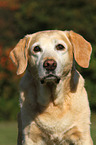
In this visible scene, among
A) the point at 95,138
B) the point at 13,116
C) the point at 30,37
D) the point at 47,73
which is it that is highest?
the point at 30,37

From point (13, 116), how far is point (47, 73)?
20044 mm

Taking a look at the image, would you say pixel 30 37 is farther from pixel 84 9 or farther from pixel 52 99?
pixel 84 9

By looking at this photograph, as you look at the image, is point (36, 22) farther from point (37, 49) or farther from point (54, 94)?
point (37, 49)

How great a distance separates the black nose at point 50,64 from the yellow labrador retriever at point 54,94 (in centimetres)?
21

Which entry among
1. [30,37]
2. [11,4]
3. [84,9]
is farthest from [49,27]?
[30,37]

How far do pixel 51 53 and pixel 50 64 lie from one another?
11.7 inches

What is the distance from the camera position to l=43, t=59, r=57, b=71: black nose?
488 cm

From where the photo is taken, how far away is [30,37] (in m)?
5.62

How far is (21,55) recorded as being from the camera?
18.0 feet

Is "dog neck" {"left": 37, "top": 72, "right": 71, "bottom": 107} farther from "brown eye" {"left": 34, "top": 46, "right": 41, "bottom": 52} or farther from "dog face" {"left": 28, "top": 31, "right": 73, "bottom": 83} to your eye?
"brown eye" {"left": 34, "top": 46, "right": 41, "bottom": 52}

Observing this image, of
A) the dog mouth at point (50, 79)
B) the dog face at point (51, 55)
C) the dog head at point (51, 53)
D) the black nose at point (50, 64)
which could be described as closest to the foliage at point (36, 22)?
the dog head at point (51, 53)

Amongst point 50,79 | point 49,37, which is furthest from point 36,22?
point 50,79

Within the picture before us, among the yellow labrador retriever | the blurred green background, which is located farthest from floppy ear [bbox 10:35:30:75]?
the blurred green background

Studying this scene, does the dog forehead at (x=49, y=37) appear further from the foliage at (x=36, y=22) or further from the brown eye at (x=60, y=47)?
the foliage at (x=36, y=22)
